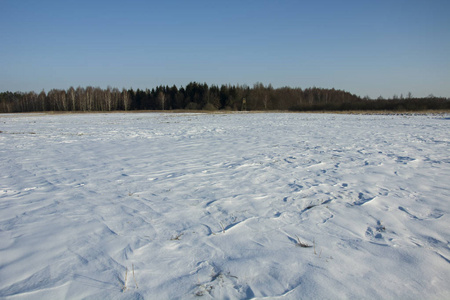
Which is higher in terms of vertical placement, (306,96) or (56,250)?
(306,96)

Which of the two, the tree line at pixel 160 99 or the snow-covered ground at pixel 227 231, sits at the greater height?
the tree line at pixel 160 99

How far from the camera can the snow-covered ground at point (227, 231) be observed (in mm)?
2160

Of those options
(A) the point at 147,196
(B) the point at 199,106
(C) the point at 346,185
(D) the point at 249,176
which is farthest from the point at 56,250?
(B) the point at 199,106

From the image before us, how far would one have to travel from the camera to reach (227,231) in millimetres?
3059

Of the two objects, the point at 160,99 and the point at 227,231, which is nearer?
the point at 227,231

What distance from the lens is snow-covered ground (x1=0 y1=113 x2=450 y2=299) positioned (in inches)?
85.0

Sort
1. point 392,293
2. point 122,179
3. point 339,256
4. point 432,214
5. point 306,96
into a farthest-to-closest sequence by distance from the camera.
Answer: point 306,96, point 122,179, point 432,214, point 339,256, point 392,293

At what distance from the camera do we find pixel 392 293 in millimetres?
2057

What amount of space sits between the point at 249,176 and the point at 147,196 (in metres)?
1.98

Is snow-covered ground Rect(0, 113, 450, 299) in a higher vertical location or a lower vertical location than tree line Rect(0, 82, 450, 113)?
lower

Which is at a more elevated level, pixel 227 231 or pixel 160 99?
pixel 160 99

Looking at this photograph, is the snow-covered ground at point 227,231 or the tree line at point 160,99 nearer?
the snow-covered ground at point 227,231

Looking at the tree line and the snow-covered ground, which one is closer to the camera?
the snow-covered ground

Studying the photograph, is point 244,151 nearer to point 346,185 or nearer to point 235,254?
point 346,185
